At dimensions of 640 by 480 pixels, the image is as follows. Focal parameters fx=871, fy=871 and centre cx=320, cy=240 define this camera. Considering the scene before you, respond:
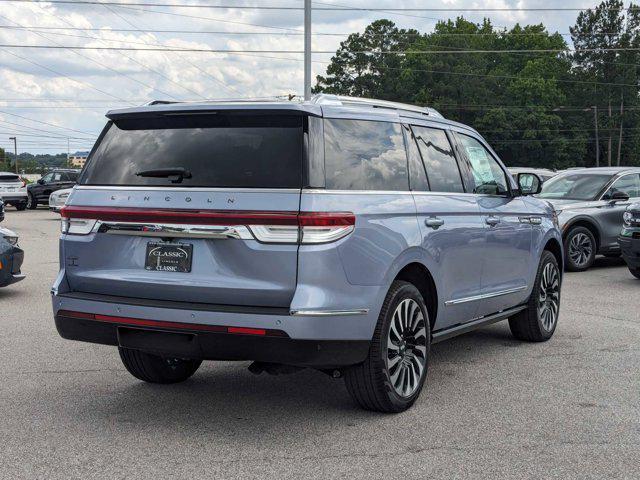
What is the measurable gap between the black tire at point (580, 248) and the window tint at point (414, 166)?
888 cm

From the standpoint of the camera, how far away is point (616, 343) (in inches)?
311

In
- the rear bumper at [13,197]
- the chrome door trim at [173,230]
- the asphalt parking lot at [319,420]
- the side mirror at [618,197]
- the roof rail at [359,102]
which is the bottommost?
the asphalt parking lot at [319,420]

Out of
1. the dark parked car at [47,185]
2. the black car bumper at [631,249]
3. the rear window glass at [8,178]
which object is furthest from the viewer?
the dark parked car at [47,185]

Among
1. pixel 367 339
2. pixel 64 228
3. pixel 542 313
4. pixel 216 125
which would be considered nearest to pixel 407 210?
pixel 367 339

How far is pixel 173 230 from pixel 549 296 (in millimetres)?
4410

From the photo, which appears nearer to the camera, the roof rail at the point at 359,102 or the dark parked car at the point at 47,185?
the roof rail at the point at 359,102

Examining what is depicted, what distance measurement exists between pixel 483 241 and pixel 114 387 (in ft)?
9.63

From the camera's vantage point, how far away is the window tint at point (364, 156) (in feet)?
16.6

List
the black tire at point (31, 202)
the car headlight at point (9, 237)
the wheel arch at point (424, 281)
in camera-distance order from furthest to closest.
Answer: the black tire at point (31, 202) → the car headlight at point (9, 237) → the wheel arch at point (424, 281)

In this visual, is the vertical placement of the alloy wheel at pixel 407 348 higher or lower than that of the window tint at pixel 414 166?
lower

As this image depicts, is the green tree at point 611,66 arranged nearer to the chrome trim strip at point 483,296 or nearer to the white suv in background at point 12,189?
the white suv in background at point 12,189

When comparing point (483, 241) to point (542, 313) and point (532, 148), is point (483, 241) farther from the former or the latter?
point (532, 148)

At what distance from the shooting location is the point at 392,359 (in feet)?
17.7

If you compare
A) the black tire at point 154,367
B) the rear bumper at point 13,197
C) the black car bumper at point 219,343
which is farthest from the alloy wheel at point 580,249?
the rear bumper at point 13,197
